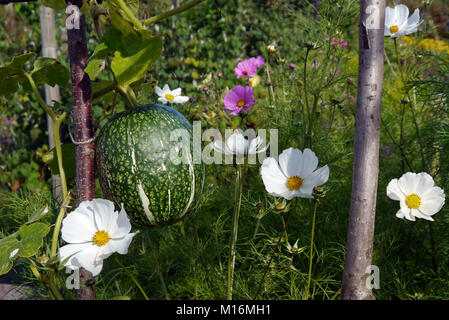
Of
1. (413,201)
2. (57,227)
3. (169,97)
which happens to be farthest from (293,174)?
(169,97)

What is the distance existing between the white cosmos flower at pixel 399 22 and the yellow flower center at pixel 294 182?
0.73 metres

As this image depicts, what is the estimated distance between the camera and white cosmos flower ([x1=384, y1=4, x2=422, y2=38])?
59.4 inches

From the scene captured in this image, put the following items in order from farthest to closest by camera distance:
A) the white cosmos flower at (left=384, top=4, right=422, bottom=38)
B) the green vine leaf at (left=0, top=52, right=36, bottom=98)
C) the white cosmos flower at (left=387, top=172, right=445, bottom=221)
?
the white cosmos flower at (left=384, top=4, right=422, bottom=38)
the white cosmos flower at (left=387, top=172, right=445, bottom=221)
the green vine leaf at (left=0, top=52, right=36, bottom=98)

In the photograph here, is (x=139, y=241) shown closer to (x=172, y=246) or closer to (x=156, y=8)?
(x=172, y=246)

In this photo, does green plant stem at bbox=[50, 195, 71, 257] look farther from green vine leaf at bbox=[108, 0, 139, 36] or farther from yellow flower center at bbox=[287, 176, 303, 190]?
yellow flower center at bbox=[287, 176, 303, 190]

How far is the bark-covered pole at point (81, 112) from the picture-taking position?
3.22ft

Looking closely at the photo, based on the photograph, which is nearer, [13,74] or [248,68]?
[13,74]

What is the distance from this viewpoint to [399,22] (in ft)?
5.11

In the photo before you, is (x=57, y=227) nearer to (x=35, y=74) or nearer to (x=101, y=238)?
(x=101, y=238)

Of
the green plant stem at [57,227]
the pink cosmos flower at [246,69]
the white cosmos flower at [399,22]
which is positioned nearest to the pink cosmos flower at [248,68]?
the pink cosmos flower at [246,69]

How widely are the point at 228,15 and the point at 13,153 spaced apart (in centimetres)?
219

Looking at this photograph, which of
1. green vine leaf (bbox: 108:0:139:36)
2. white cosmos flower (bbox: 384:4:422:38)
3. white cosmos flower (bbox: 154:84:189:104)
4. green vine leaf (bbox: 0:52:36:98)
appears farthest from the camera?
white cosmos flower (bbox: 154:84:189:104)

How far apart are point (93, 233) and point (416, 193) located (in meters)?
0.81

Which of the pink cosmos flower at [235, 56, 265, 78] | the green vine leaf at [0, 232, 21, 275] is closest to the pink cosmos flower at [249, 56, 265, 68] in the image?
the pink cosmos flower at [235, 56, 265, 78]
